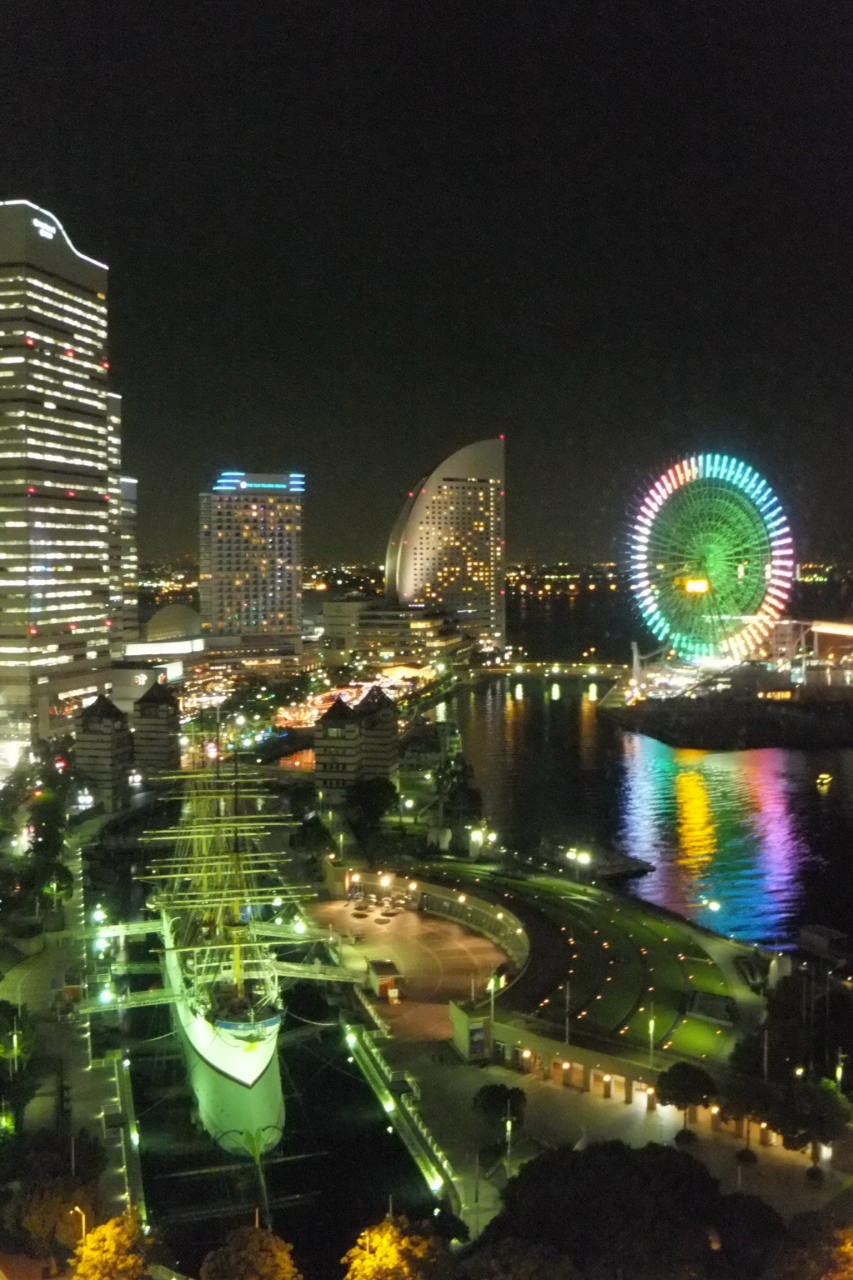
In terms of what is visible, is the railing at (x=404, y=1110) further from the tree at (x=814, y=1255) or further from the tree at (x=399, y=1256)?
the tree at (x=814, y=1255)

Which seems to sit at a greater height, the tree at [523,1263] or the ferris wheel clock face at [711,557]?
the ferris wheel clock face at [711,557]

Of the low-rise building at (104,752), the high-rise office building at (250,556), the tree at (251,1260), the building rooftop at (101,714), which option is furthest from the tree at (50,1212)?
the high-rise office building at (250,556)

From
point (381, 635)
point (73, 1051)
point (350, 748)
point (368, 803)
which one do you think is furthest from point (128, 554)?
point (73, 1051)

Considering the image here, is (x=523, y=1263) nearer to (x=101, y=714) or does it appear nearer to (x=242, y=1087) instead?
(x=242, y=1087)

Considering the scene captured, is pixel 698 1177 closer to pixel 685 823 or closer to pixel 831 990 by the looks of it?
pixel 831 990

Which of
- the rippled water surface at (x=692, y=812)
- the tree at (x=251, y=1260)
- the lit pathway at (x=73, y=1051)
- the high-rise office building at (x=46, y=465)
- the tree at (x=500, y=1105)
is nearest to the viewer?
the tree at (x=251, y=1260)

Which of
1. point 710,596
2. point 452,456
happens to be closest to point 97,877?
point 710,596
